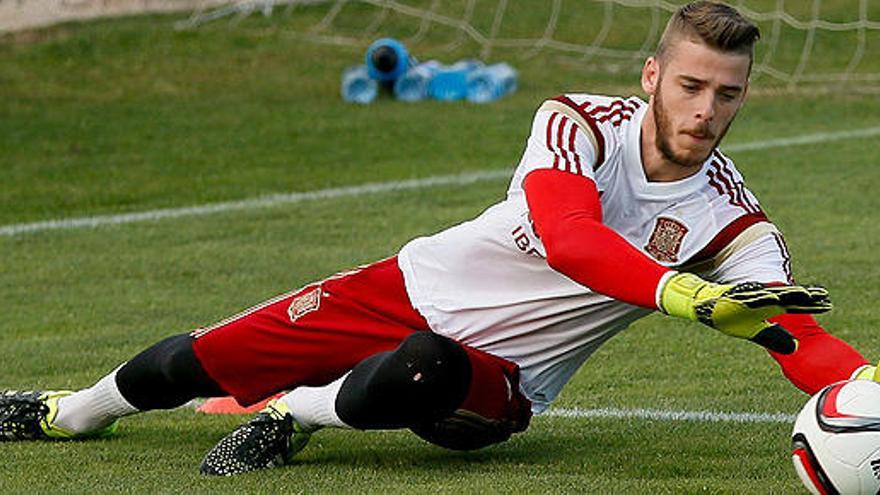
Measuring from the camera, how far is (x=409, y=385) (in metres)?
5.43

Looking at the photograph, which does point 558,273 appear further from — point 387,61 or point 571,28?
point 571,28

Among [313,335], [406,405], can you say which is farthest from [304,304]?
[406,405]

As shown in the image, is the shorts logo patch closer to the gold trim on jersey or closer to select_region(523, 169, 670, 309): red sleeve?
select_region(523, 169, 670, 309): red sleeve

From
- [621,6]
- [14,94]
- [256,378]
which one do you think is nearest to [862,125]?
[621,6]

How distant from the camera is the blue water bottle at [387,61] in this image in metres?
17.5

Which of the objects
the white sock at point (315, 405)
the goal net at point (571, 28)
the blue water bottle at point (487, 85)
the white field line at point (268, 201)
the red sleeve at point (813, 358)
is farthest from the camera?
the goal net at point (571, 28)

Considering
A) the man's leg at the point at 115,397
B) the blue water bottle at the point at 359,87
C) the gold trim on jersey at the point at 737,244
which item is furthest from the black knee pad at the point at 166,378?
the blue water bottle at the point at 359,87

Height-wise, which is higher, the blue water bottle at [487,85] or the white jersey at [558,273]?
the white jersey at [558,273]

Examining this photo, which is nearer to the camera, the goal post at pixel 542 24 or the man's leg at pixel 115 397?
the man's leg at pixel 115 397

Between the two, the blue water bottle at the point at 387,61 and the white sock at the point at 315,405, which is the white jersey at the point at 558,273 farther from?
the blue water bottle at the point at 387,61

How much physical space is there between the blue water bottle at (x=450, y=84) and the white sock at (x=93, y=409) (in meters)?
11.5

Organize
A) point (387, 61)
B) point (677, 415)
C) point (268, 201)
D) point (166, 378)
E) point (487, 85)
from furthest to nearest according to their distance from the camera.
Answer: point (487, 85) < point (387, 61) < point (268, 201) < point (677, 415) < point (166, 378)

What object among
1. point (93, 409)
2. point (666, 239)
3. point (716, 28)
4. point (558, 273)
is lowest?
point (93, 409)

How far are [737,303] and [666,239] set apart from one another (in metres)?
0.88
